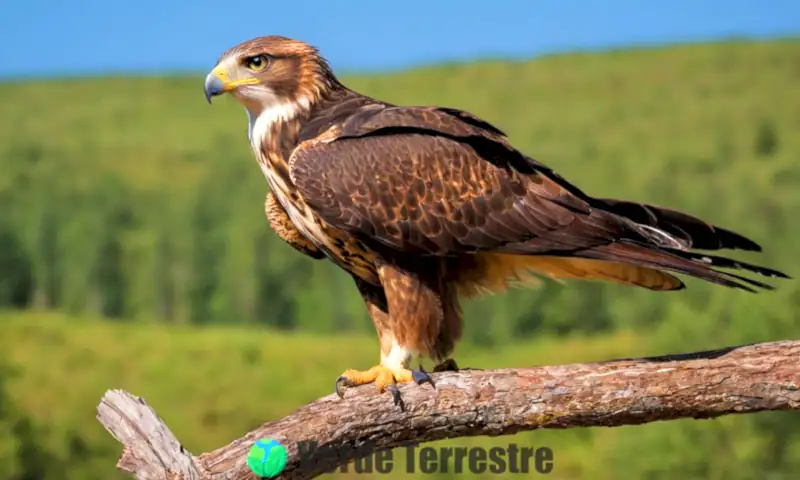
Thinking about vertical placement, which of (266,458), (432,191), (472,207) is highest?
(432,191)

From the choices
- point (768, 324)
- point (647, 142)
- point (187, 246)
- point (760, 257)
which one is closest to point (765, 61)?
point (647, 142)

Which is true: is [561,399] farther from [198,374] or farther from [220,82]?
[198,374]

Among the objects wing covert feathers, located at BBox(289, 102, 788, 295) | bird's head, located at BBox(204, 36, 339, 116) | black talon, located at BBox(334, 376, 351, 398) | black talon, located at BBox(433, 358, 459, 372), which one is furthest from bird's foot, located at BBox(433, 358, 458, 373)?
bird's head, located at BBox(204, 36, 339, 116)

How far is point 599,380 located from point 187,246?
38664 mm

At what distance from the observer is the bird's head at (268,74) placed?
16.8 ft

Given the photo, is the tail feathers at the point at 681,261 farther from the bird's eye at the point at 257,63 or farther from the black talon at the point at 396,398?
the bird's eye at the point at 257,63

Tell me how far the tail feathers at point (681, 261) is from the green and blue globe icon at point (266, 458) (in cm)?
182

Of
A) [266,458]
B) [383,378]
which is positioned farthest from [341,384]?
[266,458]

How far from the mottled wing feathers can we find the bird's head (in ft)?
1.07

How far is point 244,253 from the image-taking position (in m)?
39.8

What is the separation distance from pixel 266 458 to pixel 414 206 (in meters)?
1.48

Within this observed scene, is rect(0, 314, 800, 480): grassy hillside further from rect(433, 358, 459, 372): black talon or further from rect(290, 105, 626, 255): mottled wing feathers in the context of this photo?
rect(290, 105, 626, 255): mottled wing feathers

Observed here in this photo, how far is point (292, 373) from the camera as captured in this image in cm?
3766

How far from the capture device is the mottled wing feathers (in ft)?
16.1
